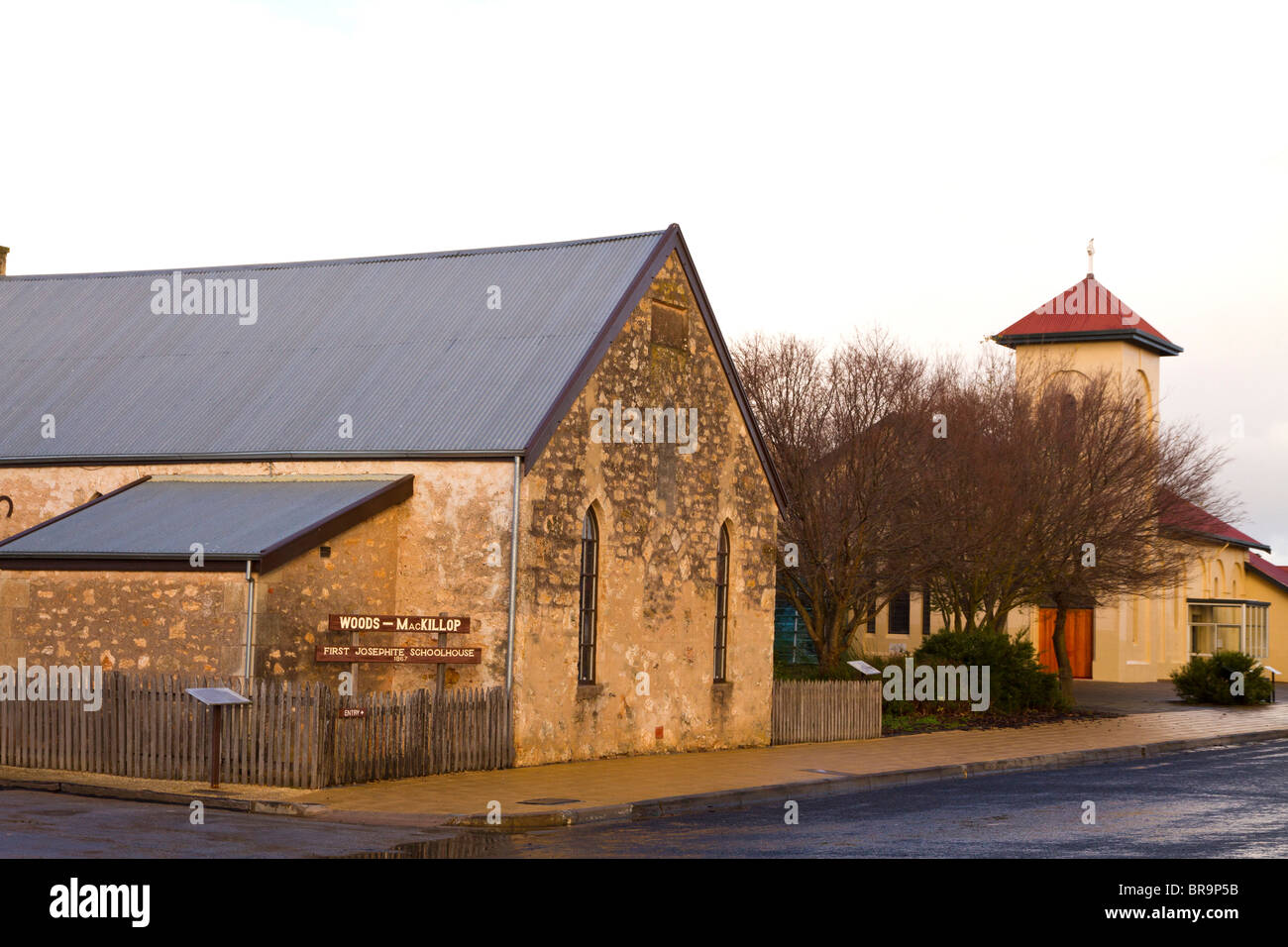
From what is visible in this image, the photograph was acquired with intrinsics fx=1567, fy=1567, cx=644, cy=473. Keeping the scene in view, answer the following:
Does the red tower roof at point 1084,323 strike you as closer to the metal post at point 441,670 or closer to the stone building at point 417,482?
the stone building at point 417,482

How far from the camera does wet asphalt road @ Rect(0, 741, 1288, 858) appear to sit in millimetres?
14367

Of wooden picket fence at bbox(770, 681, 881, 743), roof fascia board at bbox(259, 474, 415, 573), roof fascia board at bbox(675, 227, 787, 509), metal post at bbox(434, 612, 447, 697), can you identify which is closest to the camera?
roof fascia board at bbox(259, 474, 415, 573)

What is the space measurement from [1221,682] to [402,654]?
31.3m

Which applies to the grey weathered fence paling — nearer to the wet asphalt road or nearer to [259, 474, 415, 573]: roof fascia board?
the wet asphalt road

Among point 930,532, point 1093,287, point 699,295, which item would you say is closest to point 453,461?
point 699,295

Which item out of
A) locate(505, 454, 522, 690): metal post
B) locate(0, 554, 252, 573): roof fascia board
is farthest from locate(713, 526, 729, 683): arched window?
locate(0, 554, 252, 573): roof fascia board

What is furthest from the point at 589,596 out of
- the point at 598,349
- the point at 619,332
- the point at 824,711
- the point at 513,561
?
the point at 824,711

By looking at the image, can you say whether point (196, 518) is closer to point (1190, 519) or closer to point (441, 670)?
point (441, 670)

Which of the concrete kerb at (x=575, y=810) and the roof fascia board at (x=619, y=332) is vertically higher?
the roof fascia board at (x=619, y=332)

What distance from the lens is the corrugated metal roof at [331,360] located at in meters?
24.4

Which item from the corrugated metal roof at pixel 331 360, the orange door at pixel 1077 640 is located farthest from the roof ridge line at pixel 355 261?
the orange door at pixel 1077 640

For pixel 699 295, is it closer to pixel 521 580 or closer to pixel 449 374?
pixel 449 374

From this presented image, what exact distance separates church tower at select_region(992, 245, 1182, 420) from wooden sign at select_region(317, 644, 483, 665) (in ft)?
120

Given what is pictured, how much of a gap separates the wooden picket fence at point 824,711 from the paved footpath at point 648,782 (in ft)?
1.99
